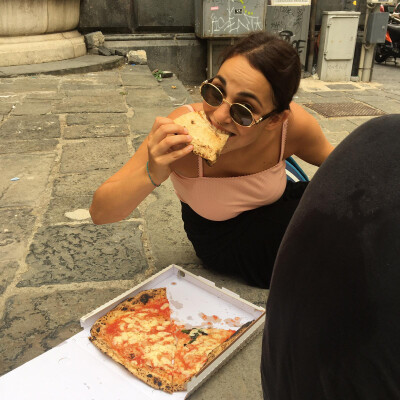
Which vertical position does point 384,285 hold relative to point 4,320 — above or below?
above

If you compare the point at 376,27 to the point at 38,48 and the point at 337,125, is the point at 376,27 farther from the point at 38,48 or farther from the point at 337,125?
the point at 38,48

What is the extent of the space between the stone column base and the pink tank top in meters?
5.71

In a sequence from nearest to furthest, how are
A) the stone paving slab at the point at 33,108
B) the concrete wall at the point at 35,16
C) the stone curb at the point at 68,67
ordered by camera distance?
the stone paving slab at the point at 33,108 < the stone curb at the point at 68,67 < the concrete wall at the point at 35,16

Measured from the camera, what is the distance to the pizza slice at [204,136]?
154 cm

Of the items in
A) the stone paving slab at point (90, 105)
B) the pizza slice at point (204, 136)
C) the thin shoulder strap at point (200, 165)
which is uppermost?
the pizza slice at point (204, 136)

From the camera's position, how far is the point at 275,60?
1.55 meters

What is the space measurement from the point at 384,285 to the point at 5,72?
21.7ft

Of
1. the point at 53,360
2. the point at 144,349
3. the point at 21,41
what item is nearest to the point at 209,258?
the point at 144,349

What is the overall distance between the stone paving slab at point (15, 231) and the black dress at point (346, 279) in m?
1.81

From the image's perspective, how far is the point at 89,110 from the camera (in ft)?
15.6

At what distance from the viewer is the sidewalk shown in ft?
5.61

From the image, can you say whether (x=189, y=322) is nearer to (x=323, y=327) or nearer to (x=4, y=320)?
(x=4, y=320)

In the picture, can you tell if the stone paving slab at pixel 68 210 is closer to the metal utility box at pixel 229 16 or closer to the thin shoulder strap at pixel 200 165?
the thin shoulder strap at pixel 200 165

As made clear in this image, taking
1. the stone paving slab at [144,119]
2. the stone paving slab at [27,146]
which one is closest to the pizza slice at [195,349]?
the stone paving slab at [144,119]
